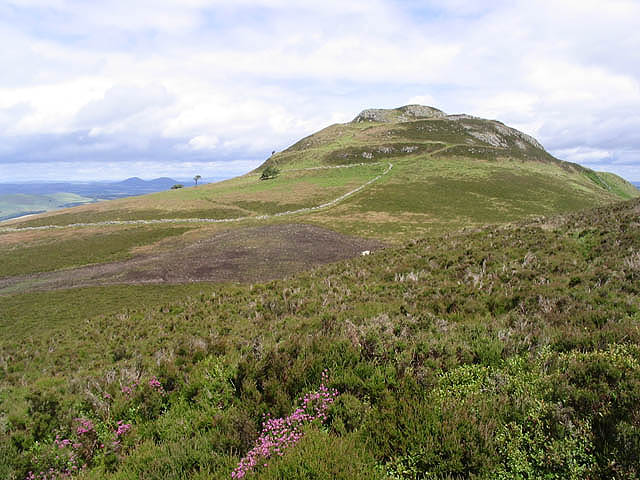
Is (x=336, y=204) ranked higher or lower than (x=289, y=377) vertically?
higher

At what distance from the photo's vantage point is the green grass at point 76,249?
31.5 meters

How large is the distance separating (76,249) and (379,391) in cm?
4535

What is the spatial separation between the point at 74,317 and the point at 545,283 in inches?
926

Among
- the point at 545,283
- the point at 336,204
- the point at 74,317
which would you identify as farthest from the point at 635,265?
the point at 336,204

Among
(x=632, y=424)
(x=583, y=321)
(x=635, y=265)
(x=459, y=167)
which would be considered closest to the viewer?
(x=632, y=424)

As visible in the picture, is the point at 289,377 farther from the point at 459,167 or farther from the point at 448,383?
the point at 459,167

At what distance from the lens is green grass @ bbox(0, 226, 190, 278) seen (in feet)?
103

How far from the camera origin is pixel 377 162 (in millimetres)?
97562

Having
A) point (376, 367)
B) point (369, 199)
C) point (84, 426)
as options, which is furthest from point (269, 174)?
point (376, 367)

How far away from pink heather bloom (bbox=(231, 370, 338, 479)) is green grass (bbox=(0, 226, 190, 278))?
1386 inches

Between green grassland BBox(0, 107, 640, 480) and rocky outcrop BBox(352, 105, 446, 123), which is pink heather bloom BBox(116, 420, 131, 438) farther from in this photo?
rocky outcrop BBox(352, 105, 446, 123)

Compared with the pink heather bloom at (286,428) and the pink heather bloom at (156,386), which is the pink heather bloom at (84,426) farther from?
the pink heather bloom at (286,428)

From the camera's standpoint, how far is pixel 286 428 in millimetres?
4656

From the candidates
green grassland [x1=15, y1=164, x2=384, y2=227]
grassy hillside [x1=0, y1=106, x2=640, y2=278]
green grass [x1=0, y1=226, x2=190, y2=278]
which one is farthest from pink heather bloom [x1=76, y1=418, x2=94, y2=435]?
green grassland [x1=15, y1=164, x2=384, y2=227]
